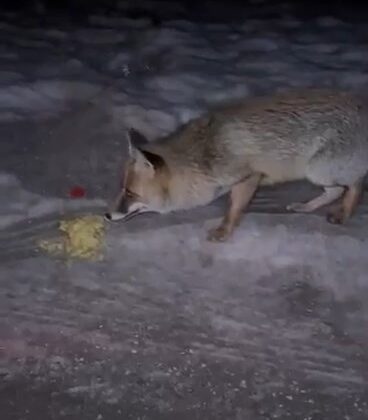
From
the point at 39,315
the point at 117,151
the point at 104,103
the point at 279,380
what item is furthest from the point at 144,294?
the point at 104,103

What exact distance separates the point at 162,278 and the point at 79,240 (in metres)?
0.30

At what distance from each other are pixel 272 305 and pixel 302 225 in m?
0.35

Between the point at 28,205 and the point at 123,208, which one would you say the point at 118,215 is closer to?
the point at 123,208

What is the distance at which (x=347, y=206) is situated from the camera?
337cm

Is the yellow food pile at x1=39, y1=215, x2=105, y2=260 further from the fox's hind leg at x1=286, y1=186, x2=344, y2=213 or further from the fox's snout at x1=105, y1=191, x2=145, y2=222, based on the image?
the fox's hind leg at x1=286, y1=186, x2=344, y2=213

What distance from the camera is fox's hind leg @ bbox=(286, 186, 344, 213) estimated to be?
134 inches

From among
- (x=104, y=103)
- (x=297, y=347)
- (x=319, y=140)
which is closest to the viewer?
(x=297, y=347)

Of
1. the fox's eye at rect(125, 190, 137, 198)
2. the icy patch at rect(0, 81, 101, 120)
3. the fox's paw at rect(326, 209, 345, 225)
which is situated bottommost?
the icy patch at rect(0, 81, 101, 120)

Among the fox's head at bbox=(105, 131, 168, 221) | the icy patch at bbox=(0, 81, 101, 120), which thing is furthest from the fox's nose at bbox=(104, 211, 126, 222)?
the icy patch at bbox=(0, 81, 101, 120)

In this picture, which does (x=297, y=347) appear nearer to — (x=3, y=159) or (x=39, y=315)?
(x=39, y=315)

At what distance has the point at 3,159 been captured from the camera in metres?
3.72

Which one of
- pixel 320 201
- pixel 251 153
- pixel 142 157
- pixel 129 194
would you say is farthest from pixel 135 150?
pixel 320 201

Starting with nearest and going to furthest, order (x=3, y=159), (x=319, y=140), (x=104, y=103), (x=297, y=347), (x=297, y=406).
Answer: (x=297, y=406), (x=297, y=347), (x=319, y=140), (x=3, y=159), (x=104, y=103)

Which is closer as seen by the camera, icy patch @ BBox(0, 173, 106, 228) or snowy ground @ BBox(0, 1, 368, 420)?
snowy ground @ BBox(0, 1, 368, 420)
